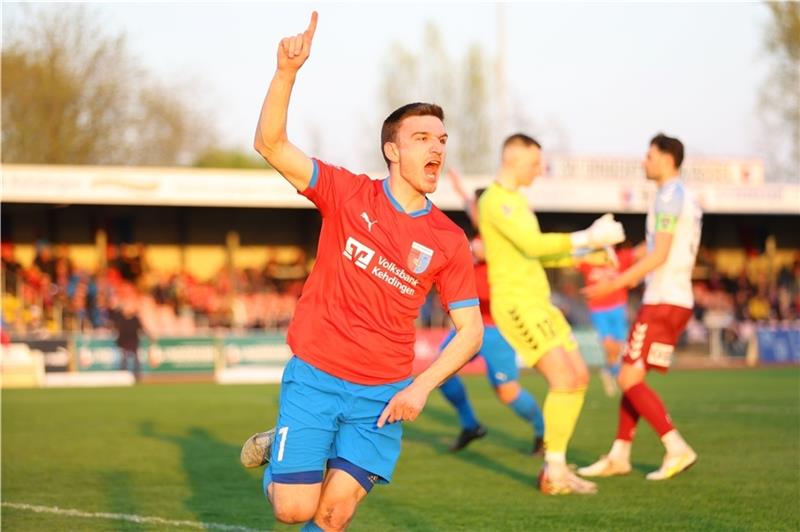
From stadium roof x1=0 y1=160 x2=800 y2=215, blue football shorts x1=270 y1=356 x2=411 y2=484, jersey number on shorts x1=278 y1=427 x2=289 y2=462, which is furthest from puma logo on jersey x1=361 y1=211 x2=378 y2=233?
stadium roof x1=0 y1=160 x2=800 y2=215

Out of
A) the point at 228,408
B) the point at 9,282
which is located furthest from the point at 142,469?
the point at 9,282

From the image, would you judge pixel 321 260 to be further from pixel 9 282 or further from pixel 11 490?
pixel 9 282

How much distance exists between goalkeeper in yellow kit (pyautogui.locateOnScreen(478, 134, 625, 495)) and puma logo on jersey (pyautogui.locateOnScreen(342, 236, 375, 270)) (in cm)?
345

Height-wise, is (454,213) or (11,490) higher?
(11,490)

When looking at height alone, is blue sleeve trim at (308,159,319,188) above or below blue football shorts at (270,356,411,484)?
above

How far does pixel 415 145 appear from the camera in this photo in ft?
18.1

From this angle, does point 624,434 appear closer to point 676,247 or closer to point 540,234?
point 676,247

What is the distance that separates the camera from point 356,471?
5418mm

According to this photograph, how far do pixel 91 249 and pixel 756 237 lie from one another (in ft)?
68.9

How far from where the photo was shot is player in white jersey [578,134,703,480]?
9445 millimetres

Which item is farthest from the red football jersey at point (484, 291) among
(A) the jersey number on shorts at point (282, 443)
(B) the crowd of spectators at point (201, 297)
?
(B) the crowd of spectators at point (201, 297)

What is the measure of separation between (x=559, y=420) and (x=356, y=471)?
3755mm

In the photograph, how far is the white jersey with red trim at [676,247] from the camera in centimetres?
953

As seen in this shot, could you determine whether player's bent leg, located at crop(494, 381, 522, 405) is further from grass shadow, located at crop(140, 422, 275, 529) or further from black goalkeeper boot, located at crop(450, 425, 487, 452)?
grass shadow, located at crop(140, 422, 275, 529)
